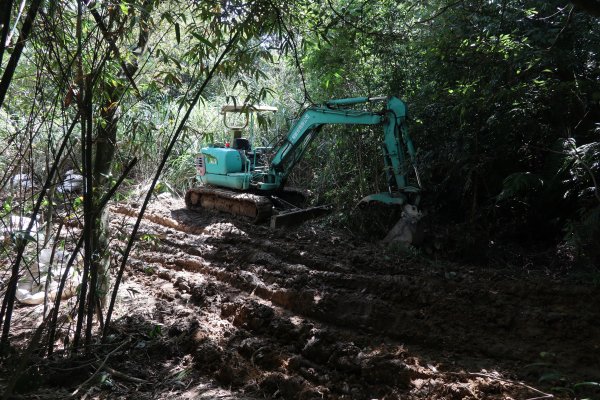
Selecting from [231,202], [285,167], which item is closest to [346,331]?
[285,167]

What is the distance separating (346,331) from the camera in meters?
4.03

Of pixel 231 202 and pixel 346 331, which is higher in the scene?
pixel 231 202

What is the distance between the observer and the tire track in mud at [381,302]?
3.68 metres

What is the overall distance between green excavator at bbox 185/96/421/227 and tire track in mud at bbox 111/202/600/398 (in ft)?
3.85

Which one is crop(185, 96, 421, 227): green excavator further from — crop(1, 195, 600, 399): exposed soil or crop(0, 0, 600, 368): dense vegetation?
crop(1, 195, 600, 399): exposed soil

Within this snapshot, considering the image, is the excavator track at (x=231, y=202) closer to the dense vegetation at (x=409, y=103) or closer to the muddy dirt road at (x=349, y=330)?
the dense vegetation at (x=409, y=103)

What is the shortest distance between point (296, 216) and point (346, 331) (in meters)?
3.89

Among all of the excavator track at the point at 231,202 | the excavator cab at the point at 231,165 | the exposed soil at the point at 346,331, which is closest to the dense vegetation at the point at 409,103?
the exposed soil at the point at 346,331

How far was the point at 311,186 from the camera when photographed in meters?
9.56

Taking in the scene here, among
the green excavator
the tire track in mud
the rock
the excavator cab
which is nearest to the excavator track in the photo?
the green excavator

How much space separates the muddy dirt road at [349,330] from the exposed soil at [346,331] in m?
0.01

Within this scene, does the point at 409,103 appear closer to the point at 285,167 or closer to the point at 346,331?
the point at 285,167

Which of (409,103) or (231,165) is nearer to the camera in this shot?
(409,103)

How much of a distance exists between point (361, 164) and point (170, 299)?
4.29 m
